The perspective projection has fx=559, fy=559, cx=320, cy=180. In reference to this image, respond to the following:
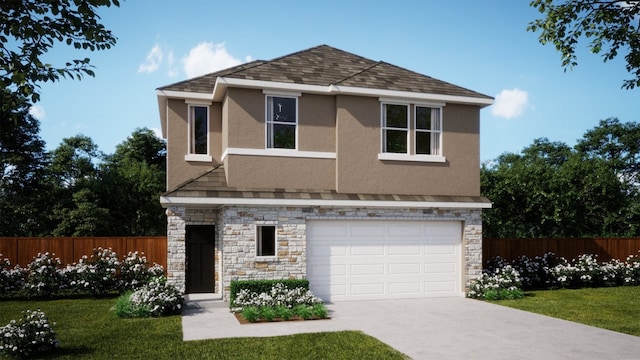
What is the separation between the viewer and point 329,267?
15.9 metres

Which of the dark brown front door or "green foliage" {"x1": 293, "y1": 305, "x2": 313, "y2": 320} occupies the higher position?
the dark brown front door

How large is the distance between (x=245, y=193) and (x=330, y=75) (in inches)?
181

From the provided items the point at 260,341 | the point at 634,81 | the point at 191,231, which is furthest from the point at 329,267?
the point at 634,81

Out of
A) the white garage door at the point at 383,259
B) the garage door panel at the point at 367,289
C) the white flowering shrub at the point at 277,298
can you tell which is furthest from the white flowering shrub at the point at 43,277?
the garage door panel at the point at 367,289

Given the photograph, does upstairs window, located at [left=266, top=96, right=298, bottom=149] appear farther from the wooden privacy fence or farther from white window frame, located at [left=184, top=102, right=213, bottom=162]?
the wooden privacy fence

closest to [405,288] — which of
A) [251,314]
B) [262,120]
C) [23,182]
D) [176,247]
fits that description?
[251,314]

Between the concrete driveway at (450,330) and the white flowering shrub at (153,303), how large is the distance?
50cm

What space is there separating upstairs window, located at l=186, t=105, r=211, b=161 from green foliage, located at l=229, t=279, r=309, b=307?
4.74 metres

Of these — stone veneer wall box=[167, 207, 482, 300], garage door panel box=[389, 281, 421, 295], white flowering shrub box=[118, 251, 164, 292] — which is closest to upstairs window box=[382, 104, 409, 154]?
stone veneer wall box=[167, 207, 482, 300]

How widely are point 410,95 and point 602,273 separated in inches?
413

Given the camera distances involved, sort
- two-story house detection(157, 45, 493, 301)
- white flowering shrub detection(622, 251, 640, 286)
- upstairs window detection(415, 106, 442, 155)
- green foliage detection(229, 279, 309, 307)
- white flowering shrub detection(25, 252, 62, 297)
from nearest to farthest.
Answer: green foliage detection(229, 279, 309, 307), two-story house detection(157, 45, 493, 301), upstairs window detection(415, 106, 442, 155), white flowering shrub detection(25, 252, 62, 297), white flowering shrub detection(622, 251, 640, 286)

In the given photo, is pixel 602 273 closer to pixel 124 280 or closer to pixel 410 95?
pixel 410 95

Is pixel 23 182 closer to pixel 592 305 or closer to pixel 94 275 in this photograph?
pixel 94 275

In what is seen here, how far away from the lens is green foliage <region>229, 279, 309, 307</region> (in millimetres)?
14422
